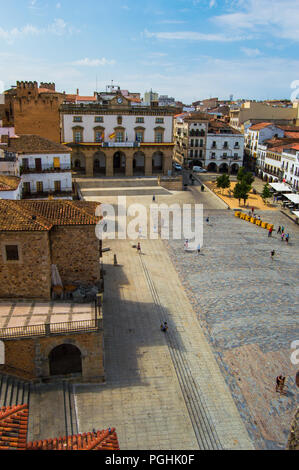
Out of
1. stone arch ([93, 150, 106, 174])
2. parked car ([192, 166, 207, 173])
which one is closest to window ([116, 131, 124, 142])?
stone arch ([93, 150, 106, 174])

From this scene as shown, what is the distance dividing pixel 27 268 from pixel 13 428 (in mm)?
10231

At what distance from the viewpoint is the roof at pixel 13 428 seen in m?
9.70

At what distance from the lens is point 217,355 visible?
65.0 ft

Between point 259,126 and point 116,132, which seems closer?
point 116,132

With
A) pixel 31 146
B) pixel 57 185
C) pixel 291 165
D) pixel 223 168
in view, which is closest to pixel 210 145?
pixel 223 168

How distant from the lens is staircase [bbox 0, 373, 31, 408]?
15.5 m

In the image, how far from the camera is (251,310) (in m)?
24.3

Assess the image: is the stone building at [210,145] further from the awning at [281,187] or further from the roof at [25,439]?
the roof at [25,439]

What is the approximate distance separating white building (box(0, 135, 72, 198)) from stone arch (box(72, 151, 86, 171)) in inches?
790

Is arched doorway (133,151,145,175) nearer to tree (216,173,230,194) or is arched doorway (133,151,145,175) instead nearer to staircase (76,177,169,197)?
staircase (76,177,169,197)

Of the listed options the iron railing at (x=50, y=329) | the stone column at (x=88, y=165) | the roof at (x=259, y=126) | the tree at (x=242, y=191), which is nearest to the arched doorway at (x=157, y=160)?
the stone column at (x=88, y=165)

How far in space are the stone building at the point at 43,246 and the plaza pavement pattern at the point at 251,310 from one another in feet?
25.6

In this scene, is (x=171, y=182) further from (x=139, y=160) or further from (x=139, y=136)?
(x=139, y=160)
